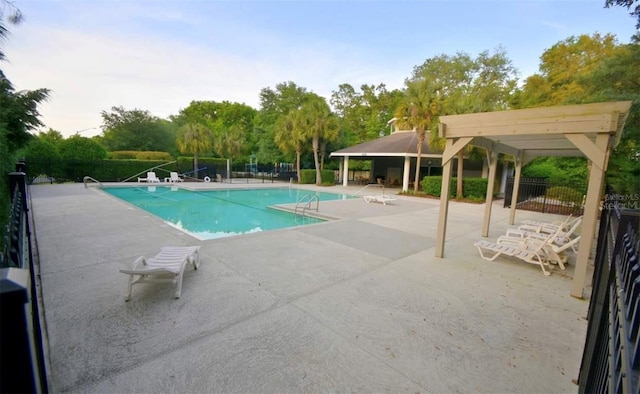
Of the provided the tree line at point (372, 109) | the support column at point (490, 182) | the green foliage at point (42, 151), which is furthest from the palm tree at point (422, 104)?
the green foliage at point (42, 151)

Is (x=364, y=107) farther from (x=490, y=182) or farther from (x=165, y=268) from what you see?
(x=165, y=268)

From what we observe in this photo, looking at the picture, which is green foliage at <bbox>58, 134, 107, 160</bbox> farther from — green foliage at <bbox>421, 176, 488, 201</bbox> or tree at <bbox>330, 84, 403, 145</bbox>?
tree at <bbox>330, 84, 403, 145</bbox>

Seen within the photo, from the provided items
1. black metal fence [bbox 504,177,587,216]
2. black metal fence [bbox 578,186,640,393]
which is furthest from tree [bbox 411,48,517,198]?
black metal fence [bbox 578,186,640,393]

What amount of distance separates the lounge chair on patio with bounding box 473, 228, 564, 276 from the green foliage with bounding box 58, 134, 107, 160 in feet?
79.8

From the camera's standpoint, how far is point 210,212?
38.3 feet

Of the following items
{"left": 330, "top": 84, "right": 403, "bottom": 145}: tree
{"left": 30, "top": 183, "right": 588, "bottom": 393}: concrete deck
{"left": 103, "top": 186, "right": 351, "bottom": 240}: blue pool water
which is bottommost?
{"left": 103, "top": 186, "right": 351, "bottom": 240}: blue pool water

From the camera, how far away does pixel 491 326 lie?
312 centimetres

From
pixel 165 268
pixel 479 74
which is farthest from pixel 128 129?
pixel 479 74

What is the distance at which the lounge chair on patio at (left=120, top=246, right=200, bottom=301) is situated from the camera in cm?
346

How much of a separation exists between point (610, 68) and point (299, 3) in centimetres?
1306

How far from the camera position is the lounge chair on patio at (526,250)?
15.9ft

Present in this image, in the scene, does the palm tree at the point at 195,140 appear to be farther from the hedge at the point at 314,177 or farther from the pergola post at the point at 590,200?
the pergola post at the point at 590,200

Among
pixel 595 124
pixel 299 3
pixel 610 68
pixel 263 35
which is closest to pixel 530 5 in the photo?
pixel 610 68

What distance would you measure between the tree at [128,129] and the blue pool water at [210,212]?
1830 cm
